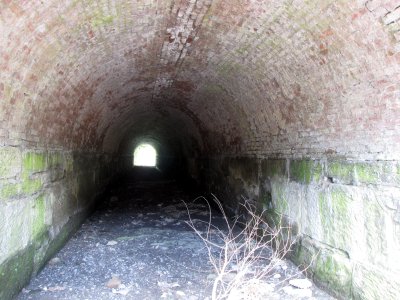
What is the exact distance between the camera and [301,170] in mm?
5176

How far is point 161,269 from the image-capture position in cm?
496

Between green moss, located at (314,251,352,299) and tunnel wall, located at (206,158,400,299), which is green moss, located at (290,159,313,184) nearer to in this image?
tunnel wall, located at (206,158,400,299)

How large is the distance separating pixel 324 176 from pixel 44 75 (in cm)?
358

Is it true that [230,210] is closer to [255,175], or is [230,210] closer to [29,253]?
[255,175]

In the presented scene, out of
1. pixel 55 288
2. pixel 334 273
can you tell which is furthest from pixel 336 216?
pixel 55 288

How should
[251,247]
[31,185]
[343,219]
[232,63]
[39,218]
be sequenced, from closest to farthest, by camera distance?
[343,219] < [31,185] < [39,218] < [232,63] < [251,247]

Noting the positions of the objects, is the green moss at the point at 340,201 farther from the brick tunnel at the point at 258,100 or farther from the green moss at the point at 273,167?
the green moss at the point at 273,167

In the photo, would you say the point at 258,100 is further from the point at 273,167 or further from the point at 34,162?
the point at 34,162

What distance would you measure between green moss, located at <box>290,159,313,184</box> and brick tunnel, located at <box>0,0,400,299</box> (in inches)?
1.0

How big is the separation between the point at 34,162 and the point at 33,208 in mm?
585

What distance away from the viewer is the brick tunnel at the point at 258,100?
3.29m

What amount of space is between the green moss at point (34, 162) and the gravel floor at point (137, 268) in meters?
1.37

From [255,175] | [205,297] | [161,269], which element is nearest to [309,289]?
[205,297]

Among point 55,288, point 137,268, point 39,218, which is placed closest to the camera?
point 55,288
